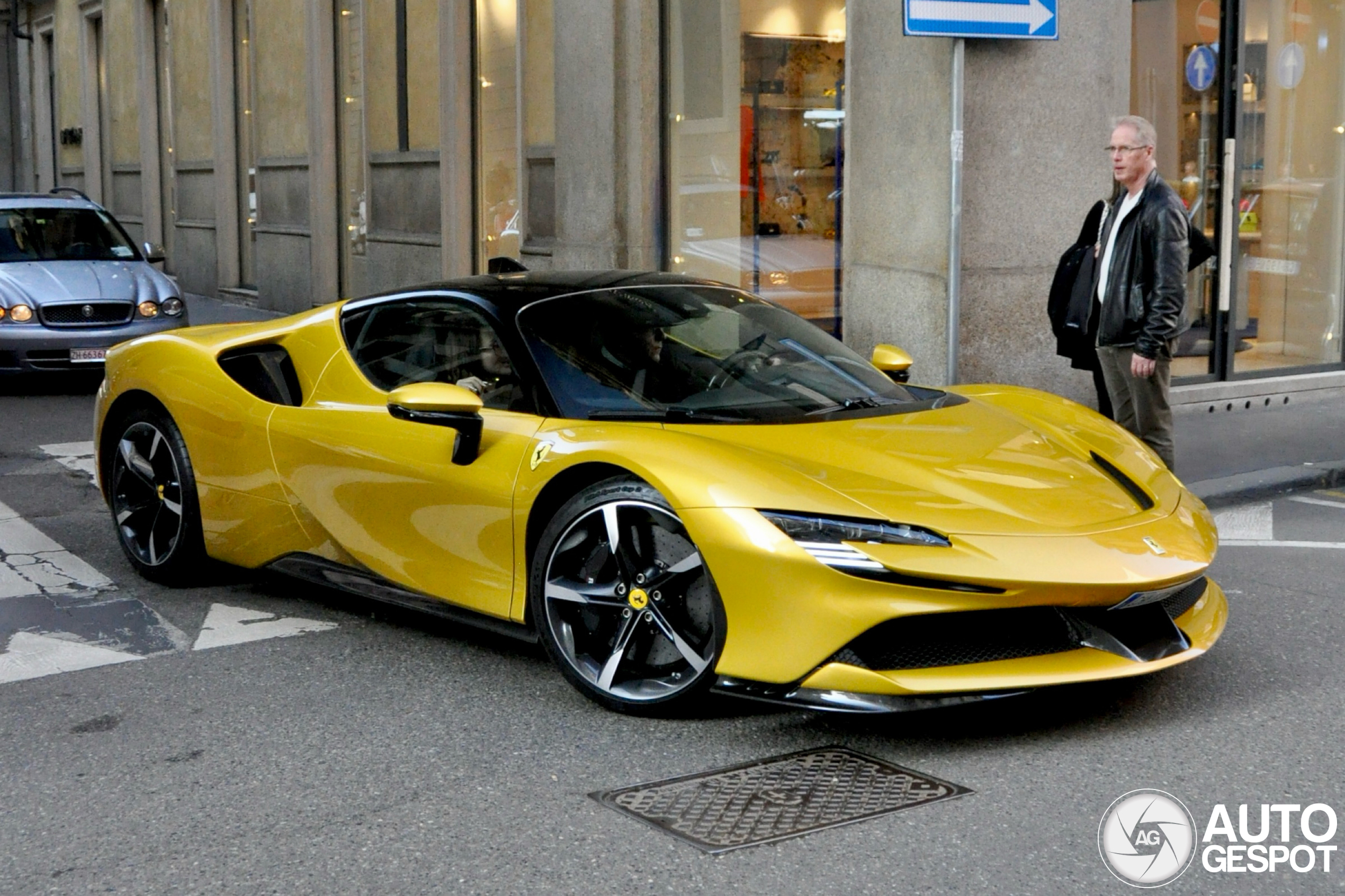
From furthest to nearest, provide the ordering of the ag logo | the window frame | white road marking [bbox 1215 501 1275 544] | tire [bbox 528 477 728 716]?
white road marking [bbox 1215 501 1275 544]
the window frame
tire [bbox 528 477 728 716]
the ag logo

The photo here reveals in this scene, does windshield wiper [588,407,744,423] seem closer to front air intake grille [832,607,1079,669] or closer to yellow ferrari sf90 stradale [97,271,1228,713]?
yellow ferrari sf90 stradale [97,271,1228,713]

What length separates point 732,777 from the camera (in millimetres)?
4078

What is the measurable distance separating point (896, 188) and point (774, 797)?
718 cm

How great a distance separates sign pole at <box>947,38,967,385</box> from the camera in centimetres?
846

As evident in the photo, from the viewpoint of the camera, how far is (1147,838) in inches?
144

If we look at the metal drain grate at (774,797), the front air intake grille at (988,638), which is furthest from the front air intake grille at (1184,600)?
the metal drain grate at (774,797)

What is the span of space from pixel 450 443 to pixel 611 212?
26.7 feet

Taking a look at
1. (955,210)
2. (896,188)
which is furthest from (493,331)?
(896,188)

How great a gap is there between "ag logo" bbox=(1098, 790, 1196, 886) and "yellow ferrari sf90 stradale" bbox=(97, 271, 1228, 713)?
15.6 inches

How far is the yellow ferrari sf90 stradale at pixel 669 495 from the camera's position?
13.6 feet

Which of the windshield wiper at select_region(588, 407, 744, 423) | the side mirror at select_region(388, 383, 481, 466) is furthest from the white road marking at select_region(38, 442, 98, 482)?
the windshield wiper at select_region(588, 407, 744, 423)

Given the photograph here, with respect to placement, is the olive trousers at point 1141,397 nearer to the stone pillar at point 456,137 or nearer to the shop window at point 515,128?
the shop window at point 515,128

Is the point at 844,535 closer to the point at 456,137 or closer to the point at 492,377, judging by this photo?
the point at 492,377

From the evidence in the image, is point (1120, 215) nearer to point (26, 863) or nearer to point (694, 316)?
point (694, 316)
